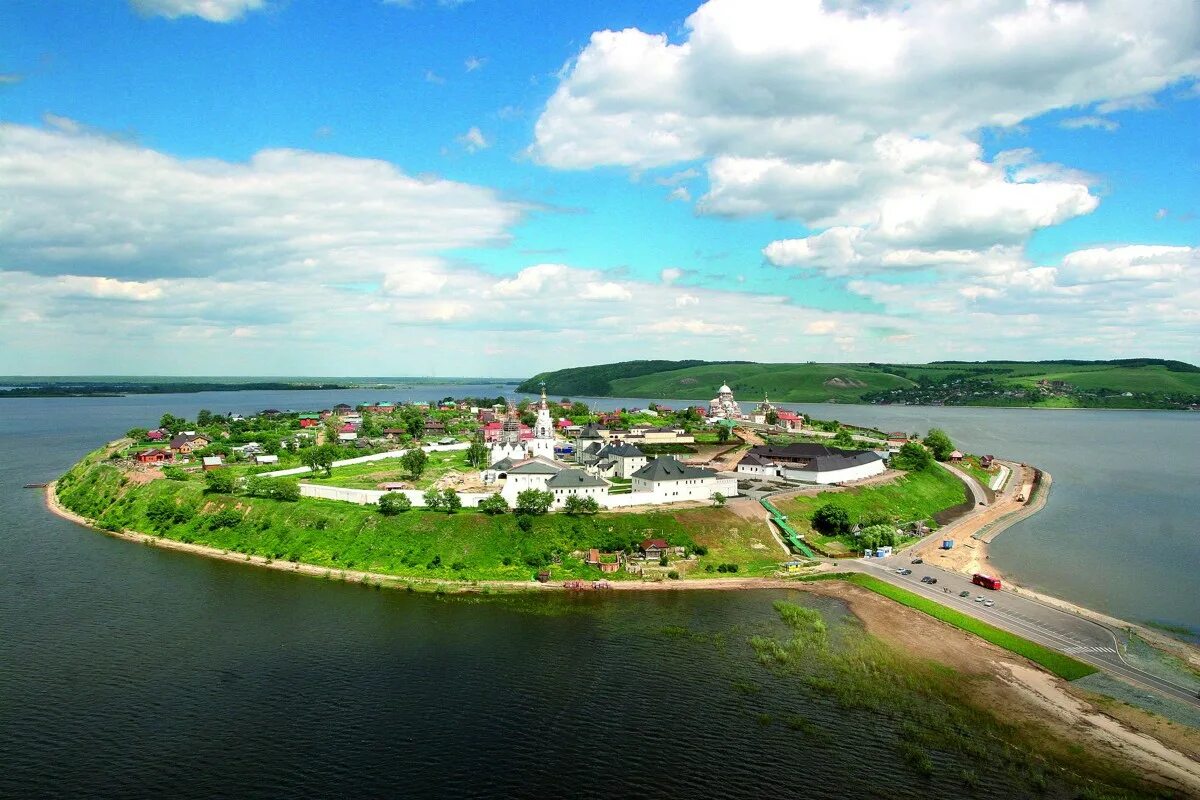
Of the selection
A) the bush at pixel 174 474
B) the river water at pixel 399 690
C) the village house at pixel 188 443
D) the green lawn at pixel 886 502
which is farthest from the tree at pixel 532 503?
the village house at pixel 188 443

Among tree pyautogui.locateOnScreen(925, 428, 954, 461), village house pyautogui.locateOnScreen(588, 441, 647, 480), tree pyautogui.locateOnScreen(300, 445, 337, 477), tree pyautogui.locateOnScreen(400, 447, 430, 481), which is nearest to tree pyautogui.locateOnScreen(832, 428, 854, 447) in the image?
tree pyautogui.locateOnScreen(925, 428, 954, 461)

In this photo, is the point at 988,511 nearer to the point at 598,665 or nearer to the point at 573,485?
the point at 573,485

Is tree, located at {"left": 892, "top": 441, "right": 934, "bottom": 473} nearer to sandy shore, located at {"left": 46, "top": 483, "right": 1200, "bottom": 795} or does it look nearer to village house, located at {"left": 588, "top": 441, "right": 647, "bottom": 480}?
village house, located at {"left": 588, "top": 441, "right": 647, "bottom": 480}

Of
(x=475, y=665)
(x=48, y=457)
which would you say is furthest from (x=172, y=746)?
(x=48, y=457)

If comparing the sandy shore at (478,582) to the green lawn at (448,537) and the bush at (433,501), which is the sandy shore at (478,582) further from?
the bush at (433,501)

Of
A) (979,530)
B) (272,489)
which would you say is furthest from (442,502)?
(979,530)

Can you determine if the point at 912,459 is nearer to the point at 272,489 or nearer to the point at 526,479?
the point at 526,479
